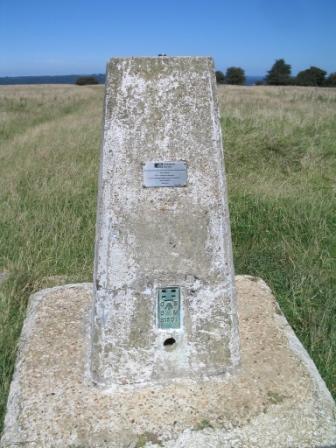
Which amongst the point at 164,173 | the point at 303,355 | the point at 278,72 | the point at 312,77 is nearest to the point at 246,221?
the point at 303,355

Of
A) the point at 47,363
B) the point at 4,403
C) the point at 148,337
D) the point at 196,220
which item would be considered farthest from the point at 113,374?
the point at 196,220

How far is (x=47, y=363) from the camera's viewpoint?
8.08ft

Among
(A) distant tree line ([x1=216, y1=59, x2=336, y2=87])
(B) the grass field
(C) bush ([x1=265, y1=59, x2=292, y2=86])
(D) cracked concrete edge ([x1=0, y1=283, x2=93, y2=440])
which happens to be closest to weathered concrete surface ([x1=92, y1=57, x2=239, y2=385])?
(D) cracked concrete edge ([x1=0, y1=283, x2=93, y2=440])

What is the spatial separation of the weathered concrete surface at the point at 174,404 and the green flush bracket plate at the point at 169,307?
34 centimetres

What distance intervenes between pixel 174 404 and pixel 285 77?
157ft

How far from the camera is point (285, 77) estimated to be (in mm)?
45812

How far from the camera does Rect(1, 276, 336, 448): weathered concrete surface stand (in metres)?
2.02

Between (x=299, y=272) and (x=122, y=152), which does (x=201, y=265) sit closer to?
(x=122, y=152)

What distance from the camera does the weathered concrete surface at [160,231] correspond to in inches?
80.5

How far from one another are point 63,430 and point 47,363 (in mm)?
489

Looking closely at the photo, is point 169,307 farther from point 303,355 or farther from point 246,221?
point 246,221

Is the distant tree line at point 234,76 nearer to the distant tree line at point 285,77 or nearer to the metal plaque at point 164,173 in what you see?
the distant tree line at point 285,77

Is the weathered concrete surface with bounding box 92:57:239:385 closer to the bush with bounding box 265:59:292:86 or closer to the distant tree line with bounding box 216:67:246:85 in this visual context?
the bush with bounding box 265:59:292:86

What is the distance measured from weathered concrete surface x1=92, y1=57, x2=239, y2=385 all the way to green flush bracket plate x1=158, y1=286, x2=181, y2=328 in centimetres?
3
